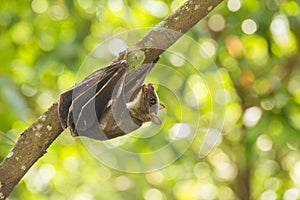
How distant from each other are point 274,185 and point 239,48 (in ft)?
2.73

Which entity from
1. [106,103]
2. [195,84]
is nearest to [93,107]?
[106,103]

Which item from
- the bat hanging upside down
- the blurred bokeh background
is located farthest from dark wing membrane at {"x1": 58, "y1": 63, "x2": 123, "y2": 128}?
the blurred bokeh background

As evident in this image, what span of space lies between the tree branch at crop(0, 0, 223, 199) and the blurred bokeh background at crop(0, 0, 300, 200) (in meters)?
0.95

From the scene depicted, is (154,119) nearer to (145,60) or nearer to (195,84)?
(145,60)

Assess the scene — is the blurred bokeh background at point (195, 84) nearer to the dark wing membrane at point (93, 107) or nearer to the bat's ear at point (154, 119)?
the dark wing membrane at point (93, 107)

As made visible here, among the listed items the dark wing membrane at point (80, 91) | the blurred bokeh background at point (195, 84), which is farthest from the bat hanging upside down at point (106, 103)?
the blurred bokeh background at point (195, 84)

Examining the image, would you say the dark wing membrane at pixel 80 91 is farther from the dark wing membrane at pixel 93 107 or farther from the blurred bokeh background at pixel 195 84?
the blurred bokeh background at pixel 195 84

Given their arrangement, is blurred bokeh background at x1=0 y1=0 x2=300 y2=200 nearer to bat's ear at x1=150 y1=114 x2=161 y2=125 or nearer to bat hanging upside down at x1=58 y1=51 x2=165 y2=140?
bat hanging upside down at x1=58 y1=51 x2=165 y2=140

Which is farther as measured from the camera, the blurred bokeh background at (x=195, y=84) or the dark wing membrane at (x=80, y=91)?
the blurred bokeh background at (x=195, y=84)

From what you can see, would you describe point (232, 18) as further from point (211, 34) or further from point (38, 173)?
point (38, 173)

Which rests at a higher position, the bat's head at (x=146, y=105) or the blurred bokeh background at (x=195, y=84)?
the blurred bokeh background at (x=195, y=84)

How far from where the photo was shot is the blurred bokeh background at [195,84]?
229 cm

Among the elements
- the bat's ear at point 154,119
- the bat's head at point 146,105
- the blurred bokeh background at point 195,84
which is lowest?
the bat's ear at point 154,119

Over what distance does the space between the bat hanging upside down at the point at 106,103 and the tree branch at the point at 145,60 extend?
25 mm
